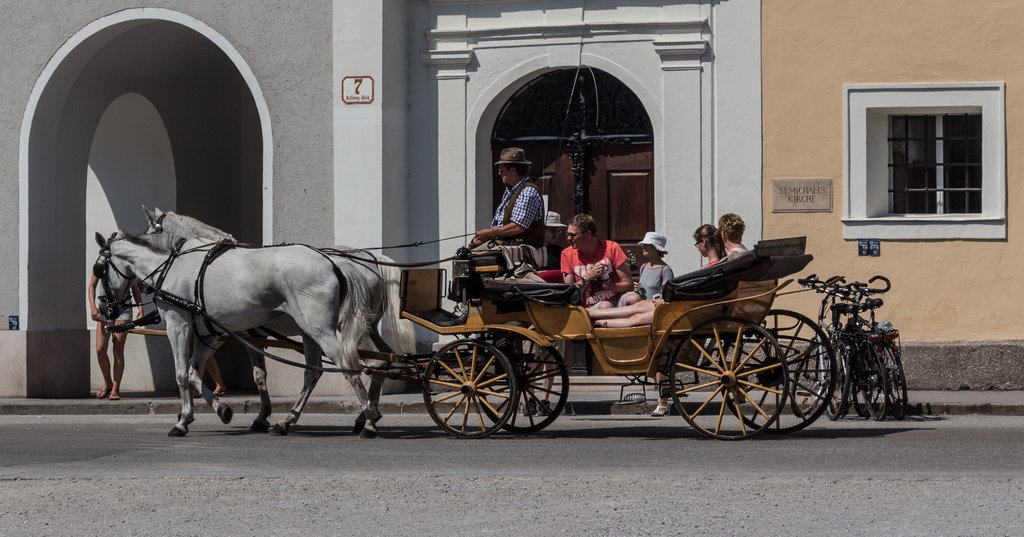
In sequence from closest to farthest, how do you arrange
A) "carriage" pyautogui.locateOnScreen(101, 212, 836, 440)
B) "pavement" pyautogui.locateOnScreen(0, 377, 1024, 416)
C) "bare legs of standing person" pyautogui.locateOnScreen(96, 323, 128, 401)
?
1. "carriage" pyautogui.locateOnScreen(101, 212, 836, 440)
2. "pavement" pyautogui.locateOnScreen(0, 377, 1024, 416)
3. "bare legs of standing person" pyautogui.locateOnScreen(96, 323, 128, 401)

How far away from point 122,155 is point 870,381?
11146 mm

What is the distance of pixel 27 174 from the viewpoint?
17188mm

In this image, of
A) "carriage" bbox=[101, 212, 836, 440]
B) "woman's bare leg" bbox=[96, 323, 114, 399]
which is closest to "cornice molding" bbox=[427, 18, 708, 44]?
"carriage" bbox=[101, 212, 836, 440]

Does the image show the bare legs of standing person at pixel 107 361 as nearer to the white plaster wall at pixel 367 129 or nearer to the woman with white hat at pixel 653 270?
the white plaster wall at pixel 367 129

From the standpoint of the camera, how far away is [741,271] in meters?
11.0

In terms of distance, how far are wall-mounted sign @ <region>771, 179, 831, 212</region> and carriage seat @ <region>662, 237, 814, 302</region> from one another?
4684 mm

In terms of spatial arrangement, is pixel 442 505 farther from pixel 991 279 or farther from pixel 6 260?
pixel 6 260

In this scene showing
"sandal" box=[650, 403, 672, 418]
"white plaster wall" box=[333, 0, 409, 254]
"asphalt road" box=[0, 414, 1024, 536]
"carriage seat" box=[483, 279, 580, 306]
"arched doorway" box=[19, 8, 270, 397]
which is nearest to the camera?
"asphalt road" box=[0, 414, 1024, 536]

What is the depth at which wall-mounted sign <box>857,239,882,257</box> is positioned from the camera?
1577cm

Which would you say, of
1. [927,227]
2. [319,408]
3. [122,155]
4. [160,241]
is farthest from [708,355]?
[122,155]

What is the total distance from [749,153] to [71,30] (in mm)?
7908

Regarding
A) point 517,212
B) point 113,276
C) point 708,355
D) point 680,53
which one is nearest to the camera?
point 708,355

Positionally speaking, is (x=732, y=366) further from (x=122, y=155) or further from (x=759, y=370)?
(x=122, y=155)

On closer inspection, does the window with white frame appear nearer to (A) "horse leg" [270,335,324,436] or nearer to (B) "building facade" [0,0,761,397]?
(B) "building facade" [0,0,761,397]
